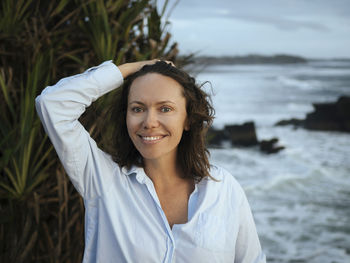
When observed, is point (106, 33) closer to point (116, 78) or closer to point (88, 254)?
point (116, 78)

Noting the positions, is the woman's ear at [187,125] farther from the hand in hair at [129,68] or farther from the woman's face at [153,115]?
the hand in hair at [129,68]

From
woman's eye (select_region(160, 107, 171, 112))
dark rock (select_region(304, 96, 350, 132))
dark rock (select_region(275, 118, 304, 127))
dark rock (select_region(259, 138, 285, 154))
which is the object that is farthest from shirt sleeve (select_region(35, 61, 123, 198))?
dark rock (select_region(275, 118, 304, 127))

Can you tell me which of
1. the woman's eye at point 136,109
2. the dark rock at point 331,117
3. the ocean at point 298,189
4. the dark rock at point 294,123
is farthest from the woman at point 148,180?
the dark rock at point 294,123

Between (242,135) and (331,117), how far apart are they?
5.03 meters

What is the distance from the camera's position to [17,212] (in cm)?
211

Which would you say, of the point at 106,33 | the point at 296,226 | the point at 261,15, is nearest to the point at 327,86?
the point at 261,15

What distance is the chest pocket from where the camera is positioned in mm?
1446

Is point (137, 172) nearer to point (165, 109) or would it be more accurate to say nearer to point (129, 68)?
point (165, 109)

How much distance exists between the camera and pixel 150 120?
150cm

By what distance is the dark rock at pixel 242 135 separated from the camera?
11742mm

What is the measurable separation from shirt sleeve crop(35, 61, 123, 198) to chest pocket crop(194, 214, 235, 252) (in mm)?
421

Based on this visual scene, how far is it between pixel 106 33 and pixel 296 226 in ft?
18.1

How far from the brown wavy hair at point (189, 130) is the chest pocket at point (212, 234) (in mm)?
237

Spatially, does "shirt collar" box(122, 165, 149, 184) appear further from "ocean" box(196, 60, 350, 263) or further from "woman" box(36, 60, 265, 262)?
"ocean" box(196, 60, 350, 263)
